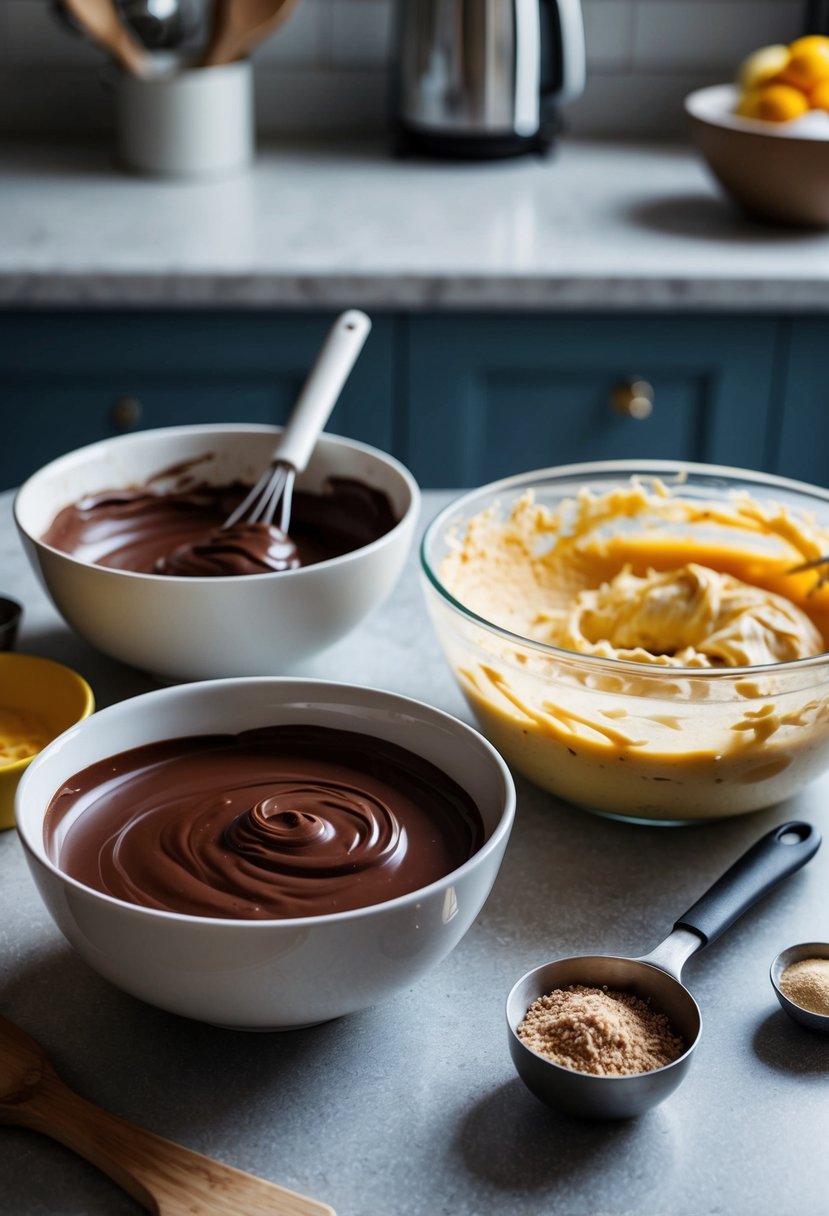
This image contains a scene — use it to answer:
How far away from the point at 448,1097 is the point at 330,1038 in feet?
0.23

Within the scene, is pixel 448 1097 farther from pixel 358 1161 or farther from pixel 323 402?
pixel 323 402

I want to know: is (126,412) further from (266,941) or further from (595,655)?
(266,941)

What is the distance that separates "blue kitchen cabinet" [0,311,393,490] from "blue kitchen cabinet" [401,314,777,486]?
0.24 feet

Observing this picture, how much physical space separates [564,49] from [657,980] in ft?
6.01

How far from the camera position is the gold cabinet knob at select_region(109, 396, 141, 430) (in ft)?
6.29

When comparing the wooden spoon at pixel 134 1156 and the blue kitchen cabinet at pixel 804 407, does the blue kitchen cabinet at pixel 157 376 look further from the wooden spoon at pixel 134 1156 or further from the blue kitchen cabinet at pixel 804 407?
the wooden spoon at pixel 134 1156

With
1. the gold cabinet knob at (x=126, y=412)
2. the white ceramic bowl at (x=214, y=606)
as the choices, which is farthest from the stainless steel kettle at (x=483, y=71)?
the white ceramic bowl at (x=214, y=606)

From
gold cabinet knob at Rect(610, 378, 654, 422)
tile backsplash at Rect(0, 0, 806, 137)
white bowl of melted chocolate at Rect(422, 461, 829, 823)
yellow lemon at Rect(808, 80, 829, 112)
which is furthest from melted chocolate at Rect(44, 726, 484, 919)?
tile backsplash at Rect(0, 0, 806, 137)

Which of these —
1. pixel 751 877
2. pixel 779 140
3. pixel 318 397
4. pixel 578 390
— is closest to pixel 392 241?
pixel 578 390

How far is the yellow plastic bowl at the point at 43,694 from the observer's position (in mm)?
855

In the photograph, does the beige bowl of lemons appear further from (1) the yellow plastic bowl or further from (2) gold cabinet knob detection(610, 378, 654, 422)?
(1) the yellow plastic bowl

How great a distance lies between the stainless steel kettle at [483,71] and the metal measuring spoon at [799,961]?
69.8 inches

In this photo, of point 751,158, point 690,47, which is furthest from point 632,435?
point 690,47

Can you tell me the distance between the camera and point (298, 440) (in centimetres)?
105
